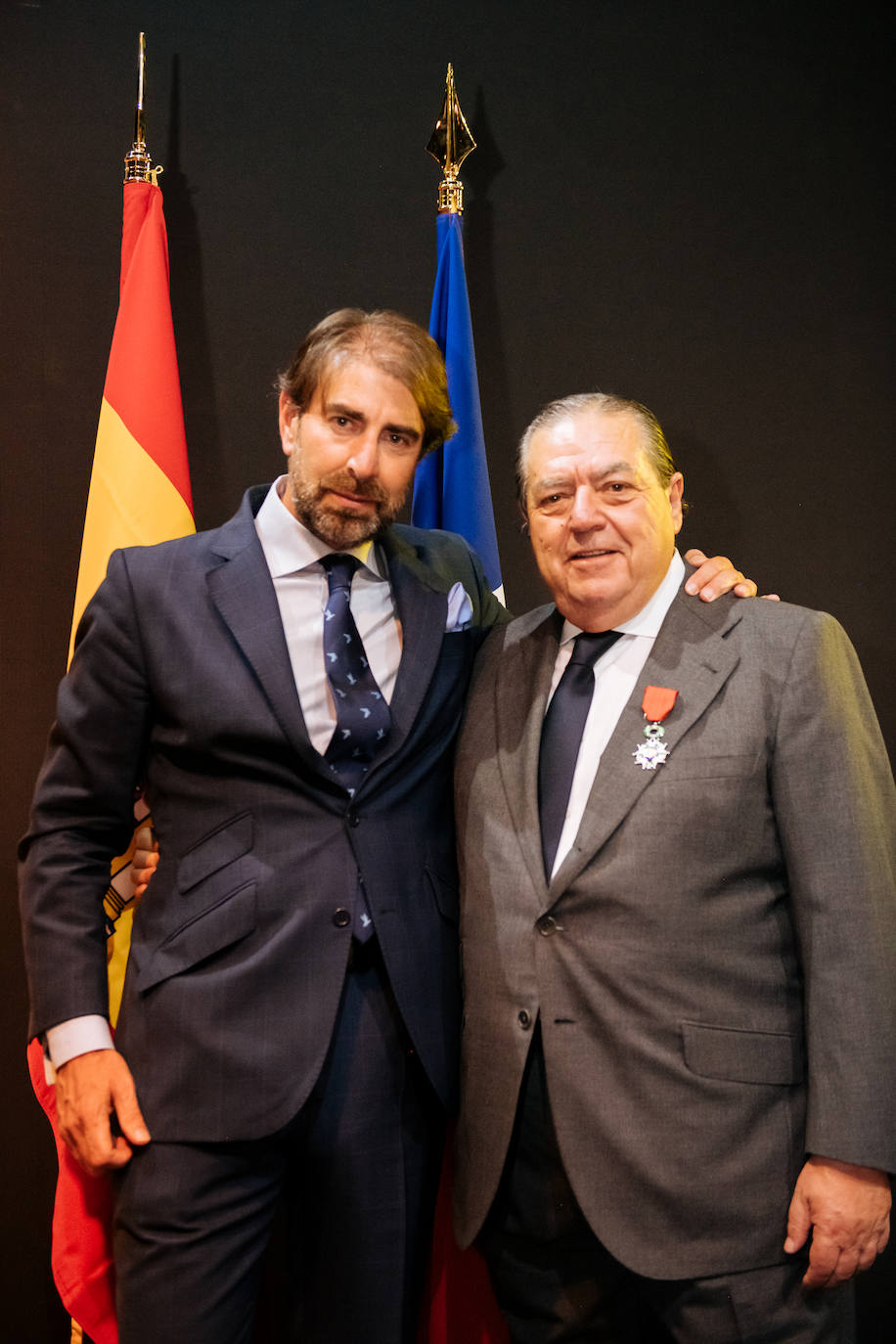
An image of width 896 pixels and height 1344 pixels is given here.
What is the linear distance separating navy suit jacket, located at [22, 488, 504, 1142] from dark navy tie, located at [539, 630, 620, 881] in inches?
8.2

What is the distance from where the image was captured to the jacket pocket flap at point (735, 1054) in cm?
154

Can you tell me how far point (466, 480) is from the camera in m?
2.49

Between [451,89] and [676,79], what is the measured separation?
58 centimetres

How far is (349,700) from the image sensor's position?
1738mm

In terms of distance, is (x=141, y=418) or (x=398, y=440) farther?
(x=141, y=418)

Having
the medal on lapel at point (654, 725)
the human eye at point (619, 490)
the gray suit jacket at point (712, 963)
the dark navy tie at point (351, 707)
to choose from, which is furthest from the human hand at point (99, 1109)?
the human eye at point (619, 490)

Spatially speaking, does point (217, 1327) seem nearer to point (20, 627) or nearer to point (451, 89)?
point (20, 627)

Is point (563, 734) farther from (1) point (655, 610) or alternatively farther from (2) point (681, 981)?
(2) point (681, 981)

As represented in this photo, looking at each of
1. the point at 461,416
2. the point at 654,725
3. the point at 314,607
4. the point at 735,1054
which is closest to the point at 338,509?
the point at 314,607

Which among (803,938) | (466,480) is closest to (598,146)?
(466,480)

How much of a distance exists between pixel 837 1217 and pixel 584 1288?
17.2 inches

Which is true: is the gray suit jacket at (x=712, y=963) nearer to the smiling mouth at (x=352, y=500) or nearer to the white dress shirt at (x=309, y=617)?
the white dress shirt at (x=309, y=617)

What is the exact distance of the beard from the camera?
1.81 metres

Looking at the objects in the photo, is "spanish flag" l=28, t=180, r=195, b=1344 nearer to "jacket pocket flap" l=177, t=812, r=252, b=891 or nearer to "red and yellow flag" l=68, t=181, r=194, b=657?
"red and yellow flag" l=68, t=181, r=194, b=657
